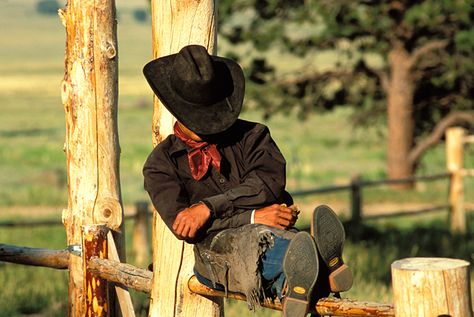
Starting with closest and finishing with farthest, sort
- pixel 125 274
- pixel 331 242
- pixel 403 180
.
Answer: pixel 331 242 → pixel 125 274 → pixel 403 180

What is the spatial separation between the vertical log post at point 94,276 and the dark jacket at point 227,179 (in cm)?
115

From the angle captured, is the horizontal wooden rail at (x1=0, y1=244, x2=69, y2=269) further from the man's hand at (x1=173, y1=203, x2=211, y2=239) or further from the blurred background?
the man's hand at (x1=173, y1=203, x2=211, y2=239)

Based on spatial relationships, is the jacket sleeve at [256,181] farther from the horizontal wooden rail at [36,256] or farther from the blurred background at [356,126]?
the blurred background at [356,126]

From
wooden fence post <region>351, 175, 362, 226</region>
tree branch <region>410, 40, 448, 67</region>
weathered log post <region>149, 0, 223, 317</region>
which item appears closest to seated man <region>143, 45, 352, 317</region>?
weathered log post <region>149, 0, 223, 317</region>

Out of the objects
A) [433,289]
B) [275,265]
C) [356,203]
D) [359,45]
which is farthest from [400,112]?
[433,289]

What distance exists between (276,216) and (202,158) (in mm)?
352

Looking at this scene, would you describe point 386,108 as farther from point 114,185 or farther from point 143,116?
point 143,116

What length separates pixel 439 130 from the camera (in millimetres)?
17125

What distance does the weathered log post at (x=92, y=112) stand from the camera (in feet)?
17.2

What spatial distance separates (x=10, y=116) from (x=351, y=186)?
3507 cm

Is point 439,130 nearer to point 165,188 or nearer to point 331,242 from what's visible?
point 165,188

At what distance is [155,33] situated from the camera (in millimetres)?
4684

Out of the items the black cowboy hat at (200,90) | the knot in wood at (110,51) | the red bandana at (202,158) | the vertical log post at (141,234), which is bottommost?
the vertical log post at (141,234)

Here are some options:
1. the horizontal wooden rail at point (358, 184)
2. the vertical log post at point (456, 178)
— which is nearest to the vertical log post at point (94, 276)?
the horizontal wooden rail at point (358, 184)
